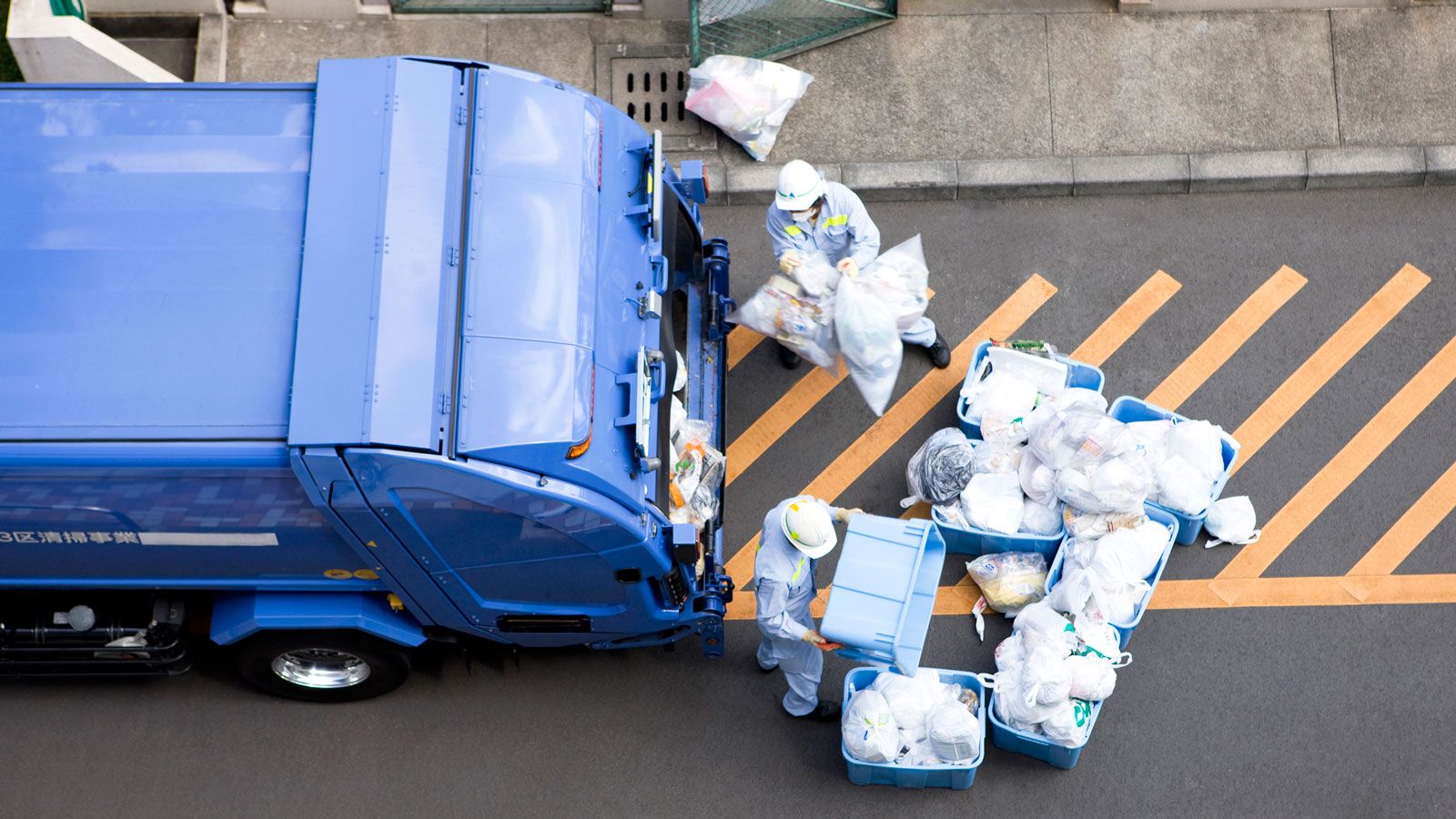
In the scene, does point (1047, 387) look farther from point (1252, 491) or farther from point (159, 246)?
point (159, 246)

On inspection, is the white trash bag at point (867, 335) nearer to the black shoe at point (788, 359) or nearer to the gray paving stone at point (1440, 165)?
the black shoe at point (788, 359)

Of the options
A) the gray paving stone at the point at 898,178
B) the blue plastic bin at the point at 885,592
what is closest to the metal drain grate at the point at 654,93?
the gray paving stone at the point at 898,178

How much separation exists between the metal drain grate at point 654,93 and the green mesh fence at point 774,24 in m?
0.29

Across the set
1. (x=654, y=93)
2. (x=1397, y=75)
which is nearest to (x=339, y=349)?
(x=654, y=93)

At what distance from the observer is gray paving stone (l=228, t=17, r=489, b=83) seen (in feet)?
28.3

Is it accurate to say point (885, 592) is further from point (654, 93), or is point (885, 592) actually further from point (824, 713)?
point (654, 93)

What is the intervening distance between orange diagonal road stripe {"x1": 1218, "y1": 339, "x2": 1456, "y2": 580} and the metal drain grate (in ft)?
13.4

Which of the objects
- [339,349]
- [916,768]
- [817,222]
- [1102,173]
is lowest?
[916,768]

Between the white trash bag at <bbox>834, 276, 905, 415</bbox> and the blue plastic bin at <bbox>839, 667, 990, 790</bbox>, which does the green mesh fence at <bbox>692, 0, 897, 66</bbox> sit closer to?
the white trash bag at <bbox>834, 276, 905, 415</bbox>

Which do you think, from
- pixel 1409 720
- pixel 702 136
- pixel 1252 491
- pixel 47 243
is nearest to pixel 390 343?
pixel 47 243

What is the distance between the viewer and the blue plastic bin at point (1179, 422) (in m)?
7.17

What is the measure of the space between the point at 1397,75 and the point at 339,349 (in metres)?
6.93

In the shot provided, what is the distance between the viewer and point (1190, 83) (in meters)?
8.64

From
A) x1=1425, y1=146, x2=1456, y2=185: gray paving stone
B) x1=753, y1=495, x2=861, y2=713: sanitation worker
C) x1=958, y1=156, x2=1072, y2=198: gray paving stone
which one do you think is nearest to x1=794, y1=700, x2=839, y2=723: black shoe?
x1=753, y1=495, x2=861, y2=713: sanitation worker
